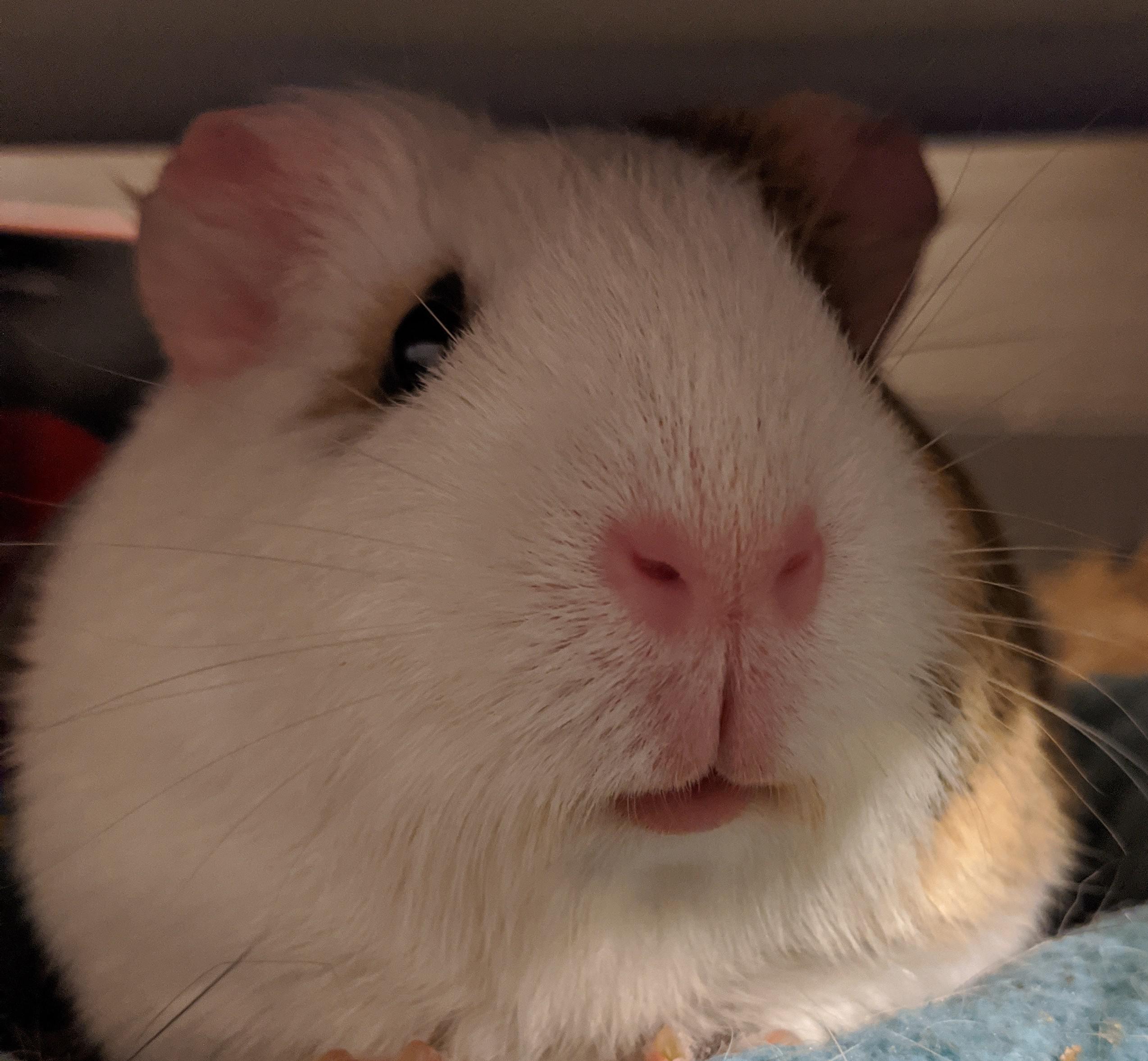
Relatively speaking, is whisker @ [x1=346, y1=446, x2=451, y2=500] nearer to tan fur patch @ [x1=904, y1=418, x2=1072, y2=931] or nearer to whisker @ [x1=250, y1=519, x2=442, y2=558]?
whisker @ [x1=250, y1=519, x2=442, y2=558]

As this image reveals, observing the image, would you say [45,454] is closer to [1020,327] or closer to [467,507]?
[467,507]

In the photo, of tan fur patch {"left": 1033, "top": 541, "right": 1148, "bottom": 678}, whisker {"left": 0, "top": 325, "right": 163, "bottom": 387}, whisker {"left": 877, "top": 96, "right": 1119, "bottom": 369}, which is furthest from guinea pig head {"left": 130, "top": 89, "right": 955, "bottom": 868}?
tan fur patch {"left": 1033, "top": 541, "right": 1148, "bottom": 678}

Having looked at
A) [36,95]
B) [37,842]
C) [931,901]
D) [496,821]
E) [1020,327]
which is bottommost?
[37,842]

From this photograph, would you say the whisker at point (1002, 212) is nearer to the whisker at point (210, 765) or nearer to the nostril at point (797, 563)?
the nostril at point (797, 563)

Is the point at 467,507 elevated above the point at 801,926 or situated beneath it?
elevated above

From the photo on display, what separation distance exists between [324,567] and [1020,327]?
1.15 metres

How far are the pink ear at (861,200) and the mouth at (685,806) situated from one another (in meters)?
0.53

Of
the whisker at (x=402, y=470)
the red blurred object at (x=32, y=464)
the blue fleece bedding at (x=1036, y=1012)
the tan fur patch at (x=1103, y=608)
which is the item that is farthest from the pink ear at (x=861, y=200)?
the red blurred object at (x=32, y=464)

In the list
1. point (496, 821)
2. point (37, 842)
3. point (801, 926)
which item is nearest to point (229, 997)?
point (37, 842)

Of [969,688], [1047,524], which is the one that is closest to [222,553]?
[969,688]

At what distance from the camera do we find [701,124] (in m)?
1.03

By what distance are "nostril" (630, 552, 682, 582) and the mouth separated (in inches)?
6.1

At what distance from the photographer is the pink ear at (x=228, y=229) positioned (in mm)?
932

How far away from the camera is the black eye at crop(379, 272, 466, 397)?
2.68 feet
